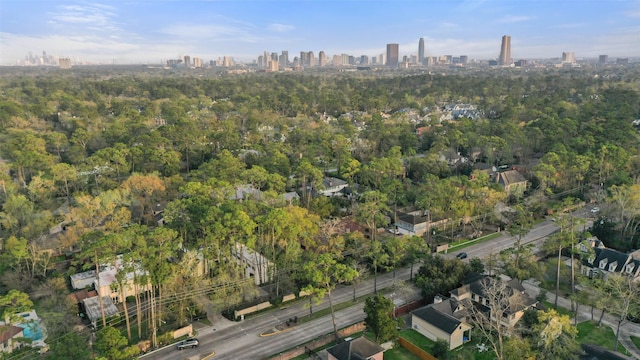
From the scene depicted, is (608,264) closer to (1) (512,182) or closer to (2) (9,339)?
(1) (512,182)

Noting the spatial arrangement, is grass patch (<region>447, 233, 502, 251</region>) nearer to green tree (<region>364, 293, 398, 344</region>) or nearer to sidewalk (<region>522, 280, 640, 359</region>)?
sidewalk (<region>522, 280, 640, 359</region>)

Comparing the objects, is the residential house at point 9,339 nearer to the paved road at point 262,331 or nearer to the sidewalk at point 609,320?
the paved road at point 262,331

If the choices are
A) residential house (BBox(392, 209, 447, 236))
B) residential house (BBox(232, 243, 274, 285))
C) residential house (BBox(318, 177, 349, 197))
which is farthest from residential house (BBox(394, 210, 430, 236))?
residential house (BBox(232, 243, 274, 285))

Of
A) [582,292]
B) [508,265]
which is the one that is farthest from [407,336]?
[582,292]

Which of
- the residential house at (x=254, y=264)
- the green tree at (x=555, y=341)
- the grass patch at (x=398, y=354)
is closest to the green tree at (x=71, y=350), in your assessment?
the residential house at (x=254, y=264)

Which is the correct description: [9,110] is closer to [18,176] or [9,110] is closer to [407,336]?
[18,176]

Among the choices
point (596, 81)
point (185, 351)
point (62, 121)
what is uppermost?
point (596, 81)
